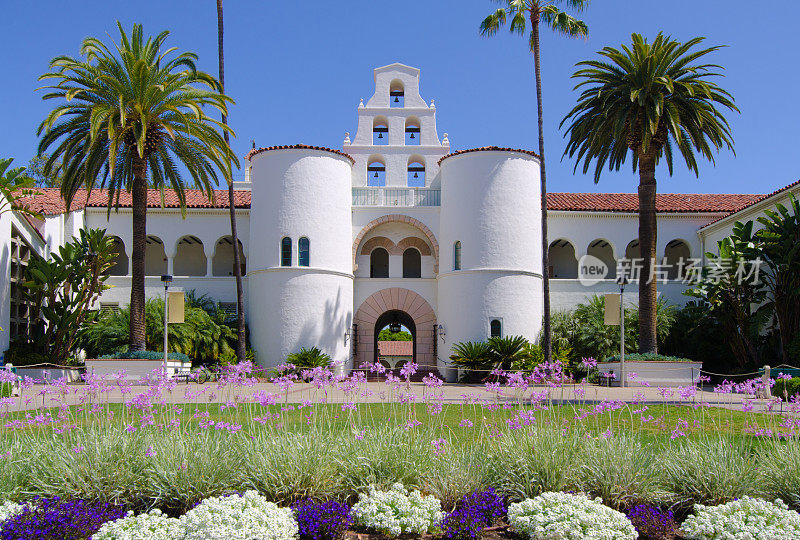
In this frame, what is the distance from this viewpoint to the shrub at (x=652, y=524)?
6.63m

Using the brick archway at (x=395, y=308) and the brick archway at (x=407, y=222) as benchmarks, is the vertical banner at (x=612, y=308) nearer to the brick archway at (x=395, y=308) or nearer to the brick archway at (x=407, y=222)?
the brick archway at (x=407, y=222)

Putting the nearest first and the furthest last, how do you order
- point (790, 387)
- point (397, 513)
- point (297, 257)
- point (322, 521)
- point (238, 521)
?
point (238, 521) < point (322, 521) < point (397, 513) < point (790, 387) < point (297, 257)

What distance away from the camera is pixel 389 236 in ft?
105

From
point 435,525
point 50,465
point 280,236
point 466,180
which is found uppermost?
point 466,180

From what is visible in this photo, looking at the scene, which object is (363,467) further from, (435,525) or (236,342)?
(236,342)

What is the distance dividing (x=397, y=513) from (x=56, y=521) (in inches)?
125

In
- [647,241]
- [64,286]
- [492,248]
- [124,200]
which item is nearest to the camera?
[647,241]

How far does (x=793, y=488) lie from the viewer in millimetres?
7266

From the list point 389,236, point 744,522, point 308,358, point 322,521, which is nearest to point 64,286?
point 308,358

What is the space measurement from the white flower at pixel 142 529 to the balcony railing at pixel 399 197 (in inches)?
1021

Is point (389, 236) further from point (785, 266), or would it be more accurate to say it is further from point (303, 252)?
point (785, 266)

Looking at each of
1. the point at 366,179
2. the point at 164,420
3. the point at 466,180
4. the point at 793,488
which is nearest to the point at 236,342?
the point at 366,179

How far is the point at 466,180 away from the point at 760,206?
11988 millimetres

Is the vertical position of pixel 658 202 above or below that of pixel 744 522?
above
